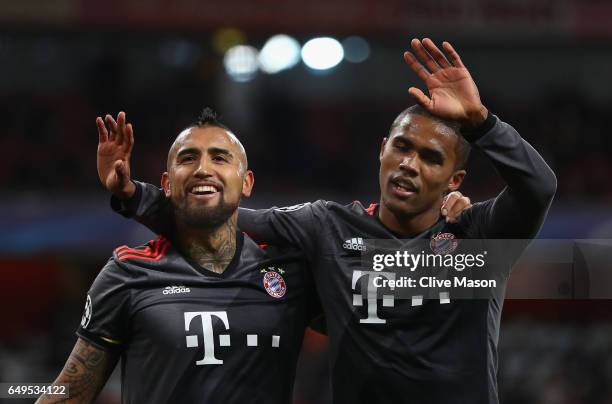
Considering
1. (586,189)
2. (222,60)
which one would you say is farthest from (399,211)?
(222,60)

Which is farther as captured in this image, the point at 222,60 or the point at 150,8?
the point at 222,60

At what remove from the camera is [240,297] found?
13.9 feet

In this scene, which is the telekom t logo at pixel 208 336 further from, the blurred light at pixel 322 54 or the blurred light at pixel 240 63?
the blurred light at pixel 322 54

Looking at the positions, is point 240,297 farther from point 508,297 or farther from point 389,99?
point 389,99

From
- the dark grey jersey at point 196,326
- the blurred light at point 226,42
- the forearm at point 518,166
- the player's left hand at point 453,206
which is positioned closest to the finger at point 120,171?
the dark grey jersey at point 196,326

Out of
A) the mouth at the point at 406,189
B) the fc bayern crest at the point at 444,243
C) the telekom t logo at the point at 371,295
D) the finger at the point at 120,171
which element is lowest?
the telekom t logo at the point at 371,295

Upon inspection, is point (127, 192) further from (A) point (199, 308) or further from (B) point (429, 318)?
(B) point (429, 318)

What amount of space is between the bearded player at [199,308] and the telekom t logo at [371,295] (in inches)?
14.2

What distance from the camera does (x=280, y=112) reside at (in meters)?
15.6

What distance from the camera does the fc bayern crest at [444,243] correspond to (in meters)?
4.05

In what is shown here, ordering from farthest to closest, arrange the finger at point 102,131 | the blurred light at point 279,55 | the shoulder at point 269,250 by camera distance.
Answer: the blurred light at point 279,55, the shoulder at point 269,250, the finger at point 102,131

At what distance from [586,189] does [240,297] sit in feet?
36.6

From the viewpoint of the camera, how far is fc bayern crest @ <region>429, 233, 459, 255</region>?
4055mm

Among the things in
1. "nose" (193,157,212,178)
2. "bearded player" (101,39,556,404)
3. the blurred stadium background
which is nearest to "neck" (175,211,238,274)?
"nose" (193,157,212,178)
